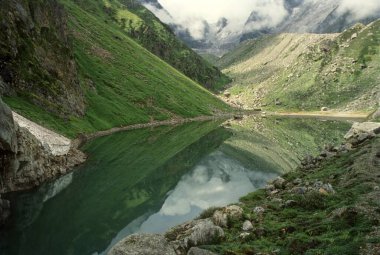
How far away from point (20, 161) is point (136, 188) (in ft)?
62.8

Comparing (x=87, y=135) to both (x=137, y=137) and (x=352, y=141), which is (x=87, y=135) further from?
(x=352, y=141)

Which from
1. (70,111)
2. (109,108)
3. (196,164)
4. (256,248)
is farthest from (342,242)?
(109,108)

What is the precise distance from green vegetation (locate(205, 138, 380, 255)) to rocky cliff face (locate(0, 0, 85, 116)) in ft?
249

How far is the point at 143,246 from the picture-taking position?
30016mm

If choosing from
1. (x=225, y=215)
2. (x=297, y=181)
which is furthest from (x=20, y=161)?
(x=297, y=181)

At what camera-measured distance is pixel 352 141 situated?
67.8 m

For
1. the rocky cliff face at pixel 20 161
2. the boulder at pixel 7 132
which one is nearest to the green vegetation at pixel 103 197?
the rocky cliff face at pixel 20 161

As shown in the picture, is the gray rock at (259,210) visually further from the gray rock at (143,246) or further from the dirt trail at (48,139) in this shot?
the dirt trail at (48,139)

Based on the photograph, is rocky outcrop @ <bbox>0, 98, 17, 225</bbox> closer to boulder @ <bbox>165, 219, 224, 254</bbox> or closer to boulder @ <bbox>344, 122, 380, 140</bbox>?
boulder @ <bbox>165, 219, 224, 254</bbox>

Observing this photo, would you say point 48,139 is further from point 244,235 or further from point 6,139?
point 244,235

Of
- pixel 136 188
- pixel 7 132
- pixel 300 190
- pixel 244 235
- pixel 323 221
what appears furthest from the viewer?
pixel 136 188

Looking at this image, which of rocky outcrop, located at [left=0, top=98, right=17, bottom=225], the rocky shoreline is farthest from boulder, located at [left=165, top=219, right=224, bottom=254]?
rocky outcrop, located at [left=0, top=98, right=17, bottom=225]

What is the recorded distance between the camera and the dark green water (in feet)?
156

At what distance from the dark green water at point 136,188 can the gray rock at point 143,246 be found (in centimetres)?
1409
